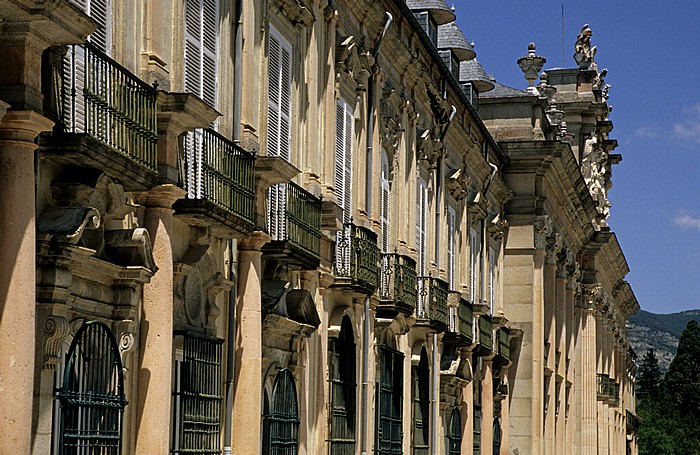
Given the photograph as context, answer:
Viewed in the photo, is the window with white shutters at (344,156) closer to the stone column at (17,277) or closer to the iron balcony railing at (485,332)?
the stone column at (17,277)

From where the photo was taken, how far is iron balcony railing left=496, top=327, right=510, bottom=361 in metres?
37.3

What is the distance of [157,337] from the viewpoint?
1420 centimetres

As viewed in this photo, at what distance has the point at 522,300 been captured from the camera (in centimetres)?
4006

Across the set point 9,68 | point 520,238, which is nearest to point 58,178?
point 9,68

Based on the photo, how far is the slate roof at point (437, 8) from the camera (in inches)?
1257

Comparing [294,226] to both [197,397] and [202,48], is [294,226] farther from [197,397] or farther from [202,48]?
[197,397]

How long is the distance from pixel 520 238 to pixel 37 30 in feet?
97.0

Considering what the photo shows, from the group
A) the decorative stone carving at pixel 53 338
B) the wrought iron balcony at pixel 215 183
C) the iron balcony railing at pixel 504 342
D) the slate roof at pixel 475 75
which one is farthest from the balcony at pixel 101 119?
the slate roof at pixel 475 75

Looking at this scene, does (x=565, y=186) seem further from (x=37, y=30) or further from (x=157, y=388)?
(x=37, y=30)

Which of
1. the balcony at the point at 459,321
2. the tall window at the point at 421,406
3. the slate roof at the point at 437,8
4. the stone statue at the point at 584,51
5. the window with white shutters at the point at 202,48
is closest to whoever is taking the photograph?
the window with white shutters at the point at 202,48

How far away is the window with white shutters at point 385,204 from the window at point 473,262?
893cm

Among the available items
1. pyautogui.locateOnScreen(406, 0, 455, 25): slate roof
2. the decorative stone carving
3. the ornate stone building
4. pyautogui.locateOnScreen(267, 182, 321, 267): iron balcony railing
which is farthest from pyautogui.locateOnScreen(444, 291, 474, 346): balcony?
the decorative stone carving

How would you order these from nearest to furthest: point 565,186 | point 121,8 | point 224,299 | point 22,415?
point 22,415, point 121,8, point 224,299, point 565,186

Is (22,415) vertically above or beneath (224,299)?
beneath
